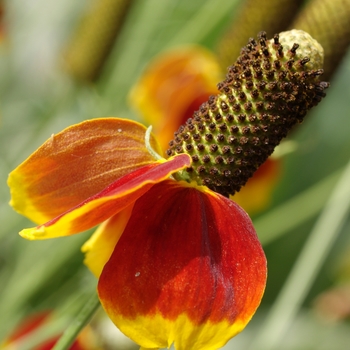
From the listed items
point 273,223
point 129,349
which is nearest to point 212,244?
point 129,349

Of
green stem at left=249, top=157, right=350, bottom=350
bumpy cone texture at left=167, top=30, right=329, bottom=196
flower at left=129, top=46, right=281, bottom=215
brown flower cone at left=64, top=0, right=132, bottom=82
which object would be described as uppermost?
bumpy cone texture at left=167, top=30, right=329, bottom=196

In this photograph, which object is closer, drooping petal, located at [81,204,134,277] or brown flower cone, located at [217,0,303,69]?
drooping petal, located at [81,204,134,277]

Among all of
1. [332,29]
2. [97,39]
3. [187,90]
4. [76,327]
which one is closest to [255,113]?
[76,327]

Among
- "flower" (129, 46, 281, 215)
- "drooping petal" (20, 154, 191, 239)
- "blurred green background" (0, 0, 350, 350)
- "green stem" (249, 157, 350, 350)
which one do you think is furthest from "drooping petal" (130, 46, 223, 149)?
"drooping petal" (20, 154, 191, 239)

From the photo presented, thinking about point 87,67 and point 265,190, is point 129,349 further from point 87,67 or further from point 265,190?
point 87,67

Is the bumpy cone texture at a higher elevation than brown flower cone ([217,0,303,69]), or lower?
higher

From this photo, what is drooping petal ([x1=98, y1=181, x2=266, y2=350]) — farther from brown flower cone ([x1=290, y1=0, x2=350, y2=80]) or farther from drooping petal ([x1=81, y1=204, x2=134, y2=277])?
brown flower cone ([x1=290, y1=0, x2=350, y2=80])

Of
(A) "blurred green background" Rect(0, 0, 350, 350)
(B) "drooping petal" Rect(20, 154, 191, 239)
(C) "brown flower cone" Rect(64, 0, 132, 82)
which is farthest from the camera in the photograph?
(C) "brown flower cone" Rect(64, 0, 132, 82)
